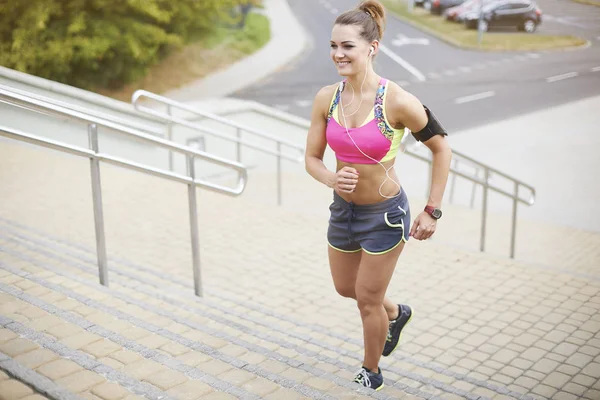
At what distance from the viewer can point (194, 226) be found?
4.91 metres

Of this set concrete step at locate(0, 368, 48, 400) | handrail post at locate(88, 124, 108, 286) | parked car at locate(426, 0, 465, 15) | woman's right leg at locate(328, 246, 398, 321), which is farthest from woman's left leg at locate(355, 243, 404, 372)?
parked car at locate(426, 0, 465, 15)

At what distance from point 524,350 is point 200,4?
35.7 ft

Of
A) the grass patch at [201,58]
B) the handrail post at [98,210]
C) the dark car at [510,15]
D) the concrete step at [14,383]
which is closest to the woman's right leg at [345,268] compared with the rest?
the concrete step at [14,383]

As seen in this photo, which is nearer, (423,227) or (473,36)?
(423,227)

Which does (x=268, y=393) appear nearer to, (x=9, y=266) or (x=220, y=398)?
(x=220, y=398)

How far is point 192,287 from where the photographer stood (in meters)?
5.30

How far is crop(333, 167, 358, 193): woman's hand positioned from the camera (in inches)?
130

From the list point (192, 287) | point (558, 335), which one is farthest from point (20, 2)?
point (558, 335)

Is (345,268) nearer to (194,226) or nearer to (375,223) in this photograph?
(375,223)

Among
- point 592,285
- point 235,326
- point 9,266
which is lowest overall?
point 592,285

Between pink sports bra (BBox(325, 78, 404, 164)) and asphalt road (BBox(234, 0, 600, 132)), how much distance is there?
901 cm

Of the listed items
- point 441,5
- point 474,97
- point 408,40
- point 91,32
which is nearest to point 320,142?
point 91,32

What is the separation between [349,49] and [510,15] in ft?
41.8

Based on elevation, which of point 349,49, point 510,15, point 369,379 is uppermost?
point 349,49
